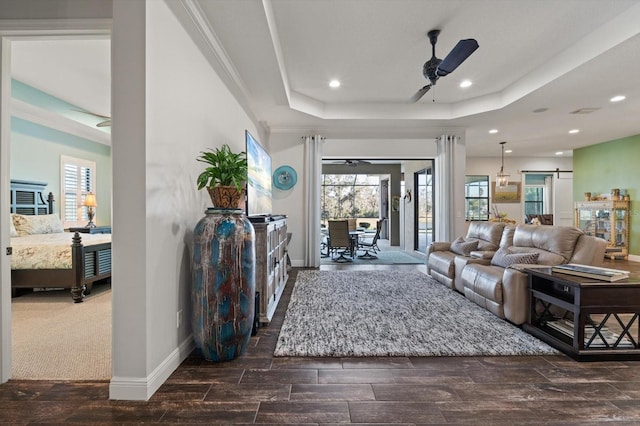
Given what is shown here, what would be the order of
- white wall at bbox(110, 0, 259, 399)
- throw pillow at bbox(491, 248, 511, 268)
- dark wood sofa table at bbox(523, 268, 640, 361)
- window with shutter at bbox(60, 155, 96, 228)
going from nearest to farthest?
white wall at bbox(110, 0, 259, 399), dark wood sofa table at bbox(523, 268, 640, 361), throw pillow at bbox(491, 248, 511, 268), window with shutter at bbox(60, 155, 96, 228)

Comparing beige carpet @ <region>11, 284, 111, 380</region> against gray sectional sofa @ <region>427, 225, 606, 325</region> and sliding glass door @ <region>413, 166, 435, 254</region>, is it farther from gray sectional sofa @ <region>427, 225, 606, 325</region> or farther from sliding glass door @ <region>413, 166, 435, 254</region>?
sliding glass door @ <region>413, 166, 435, 254</region>

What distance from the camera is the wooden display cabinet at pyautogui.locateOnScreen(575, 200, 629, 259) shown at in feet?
22.8

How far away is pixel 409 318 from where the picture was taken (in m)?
3.14

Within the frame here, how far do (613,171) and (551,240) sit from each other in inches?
247

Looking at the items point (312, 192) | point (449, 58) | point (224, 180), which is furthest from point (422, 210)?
point (224, 180)

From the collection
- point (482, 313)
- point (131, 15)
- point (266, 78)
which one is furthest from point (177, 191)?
point (482, 313)

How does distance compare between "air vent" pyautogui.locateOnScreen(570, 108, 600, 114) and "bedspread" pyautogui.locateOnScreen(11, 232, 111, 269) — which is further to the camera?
"air vent" pyautogui.locateOnScreen(570, 108, 600, 114)

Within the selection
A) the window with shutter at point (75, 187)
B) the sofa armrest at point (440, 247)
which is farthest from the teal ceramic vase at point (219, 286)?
the window with shutter at point (75, 187)

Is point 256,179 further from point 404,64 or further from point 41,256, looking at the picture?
point 41,256

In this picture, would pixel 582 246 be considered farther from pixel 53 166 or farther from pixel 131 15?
pixel 53 166

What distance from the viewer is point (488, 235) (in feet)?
14.5

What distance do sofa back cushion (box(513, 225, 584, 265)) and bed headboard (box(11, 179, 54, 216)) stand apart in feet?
24.2

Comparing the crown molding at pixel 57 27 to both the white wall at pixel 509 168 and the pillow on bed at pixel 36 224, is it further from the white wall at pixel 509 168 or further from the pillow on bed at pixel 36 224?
the white wall at pixel 509 168

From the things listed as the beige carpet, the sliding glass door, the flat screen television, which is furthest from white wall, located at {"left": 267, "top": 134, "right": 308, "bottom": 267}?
the sliding glass door
